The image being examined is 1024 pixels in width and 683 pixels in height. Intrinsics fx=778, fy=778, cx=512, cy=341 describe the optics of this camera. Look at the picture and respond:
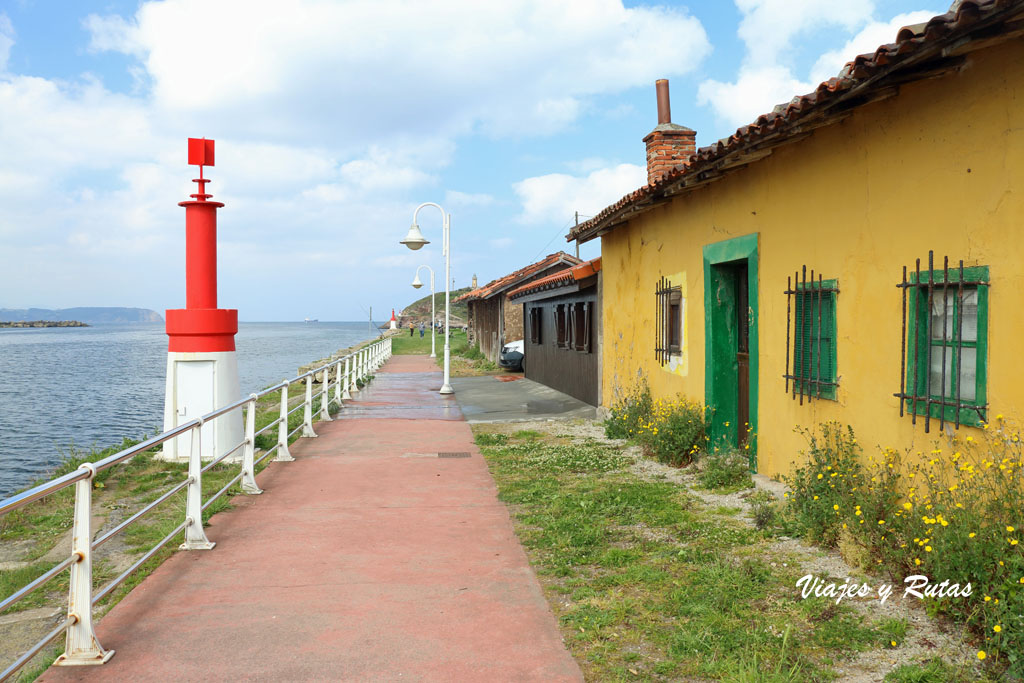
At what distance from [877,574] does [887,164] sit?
2.71m

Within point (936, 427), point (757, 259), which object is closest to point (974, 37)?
point (936, 427)

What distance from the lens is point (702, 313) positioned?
8.91m

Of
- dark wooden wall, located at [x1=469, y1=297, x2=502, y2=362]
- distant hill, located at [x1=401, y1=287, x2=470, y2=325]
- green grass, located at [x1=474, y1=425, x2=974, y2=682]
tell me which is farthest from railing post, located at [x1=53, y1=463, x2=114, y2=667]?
distant hill, located at [x1=401, y1=287, x2=470, y2=325]

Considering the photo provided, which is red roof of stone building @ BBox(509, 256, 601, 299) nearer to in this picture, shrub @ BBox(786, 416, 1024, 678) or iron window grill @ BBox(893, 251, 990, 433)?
shrub @ BBox(786, 416, 1024, 678)

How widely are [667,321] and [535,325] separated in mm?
11302

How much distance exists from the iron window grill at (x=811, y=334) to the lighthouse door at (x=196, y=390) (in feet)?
22.3

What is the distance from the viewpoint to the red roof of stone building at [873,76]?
379 centimetres

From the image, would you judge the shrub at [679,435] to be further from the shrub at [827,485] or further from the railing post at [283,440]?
the railing post at [283,440]

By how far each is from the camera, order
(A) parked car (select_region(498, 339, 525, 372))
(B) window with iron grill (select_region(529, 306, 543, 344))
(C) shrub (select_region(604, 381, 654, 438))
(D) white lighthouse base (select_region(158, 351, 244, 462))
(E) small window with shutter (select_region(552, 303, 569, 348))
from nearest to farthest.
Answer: (D) white lighthouse base (select_region(158, 351, 244, 462))
(C) shrub (select_region(604, 381, 654, 438))
(E) small window with shutter (select_region(552, 303, 569, 348))
(B) window with iron grill (select_region(529, 306, 543, 344))
(A) parked car (select_region(498, 339, 525, 372))

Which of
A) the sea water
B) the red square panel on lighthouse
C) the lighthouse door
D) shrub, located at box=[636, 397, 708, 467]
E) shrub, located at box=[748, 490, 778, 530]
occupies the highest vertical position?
the red square panel on lighthouse

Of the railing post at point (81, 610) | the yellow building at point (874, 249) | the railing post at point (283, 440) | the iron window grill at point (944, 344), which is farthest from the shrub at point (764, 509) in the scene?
the railing post at point (283, 440)

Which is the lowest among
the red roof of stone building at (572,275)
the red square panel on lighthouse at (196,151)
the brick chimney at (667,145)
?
the red roof of stone building at (572,275)

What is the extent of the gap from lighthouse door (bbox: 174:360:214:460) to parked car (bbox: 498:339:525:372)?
16.8 meters

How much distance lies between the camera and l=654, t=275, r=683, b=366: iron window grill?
32.2 feet
